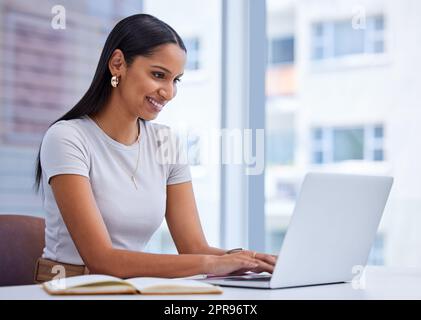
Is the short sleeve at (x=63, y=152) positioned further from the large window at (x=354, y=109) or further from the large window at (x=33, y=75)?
the large window at (x=354, y=109)

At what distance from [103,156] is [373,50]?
32.3 ft

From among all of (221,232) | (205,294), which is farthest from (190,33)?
(205,294)

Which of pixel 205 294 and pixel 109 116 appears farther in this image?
pixel 109 116

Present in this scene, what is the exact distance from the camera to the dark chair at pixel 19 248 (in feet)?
6.06

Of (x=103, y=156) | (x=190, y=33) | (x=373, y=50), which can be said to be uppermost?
(x=373, y=50)

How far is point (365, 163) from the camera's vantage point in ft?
36.7

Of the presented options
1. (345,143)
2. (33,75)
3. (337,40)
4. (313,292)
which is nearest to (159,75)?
(313,292)

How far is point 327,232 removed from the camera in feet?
4.49

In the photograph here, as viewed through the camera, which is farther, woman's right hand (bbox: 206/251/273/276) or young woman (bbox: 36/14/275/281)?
young woman (bbox: 36/14/275/281)

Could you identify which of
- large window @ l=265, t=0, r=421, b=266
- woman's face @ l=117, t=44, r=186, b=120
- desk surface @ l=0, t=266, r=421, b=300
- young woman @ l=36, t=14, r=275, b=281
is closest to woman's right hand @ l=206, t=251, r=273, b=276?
desk surface @ l=0, t=266, r=421, b=300

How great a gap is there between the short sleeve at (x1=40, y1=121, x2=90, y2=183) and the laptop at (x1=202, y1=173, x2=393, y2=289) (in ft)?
1.47

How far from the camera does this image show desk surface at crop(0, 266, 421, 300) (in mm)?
1181

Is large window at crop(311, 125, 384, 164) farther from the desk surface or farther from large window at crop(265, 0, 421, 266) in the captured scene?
the desk surface
